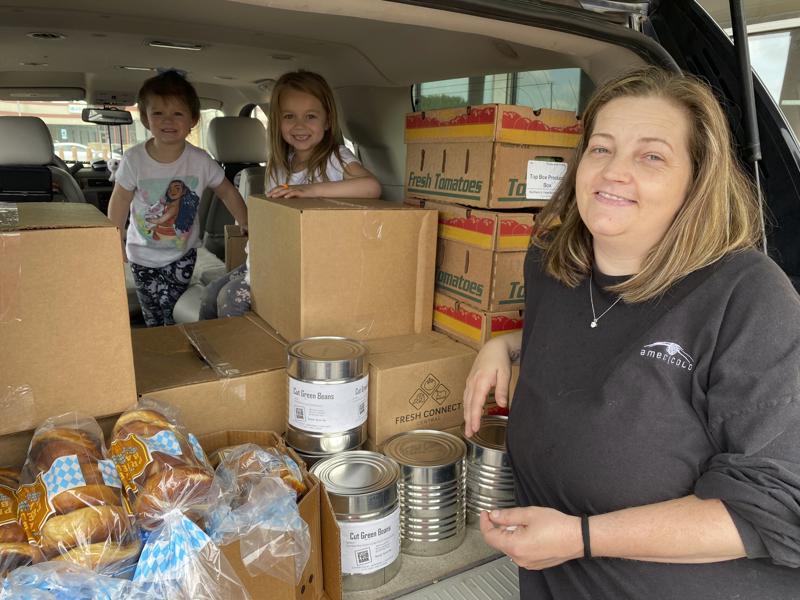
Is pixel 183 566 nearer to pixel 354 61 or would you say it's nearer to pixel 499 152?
pixel 499 152

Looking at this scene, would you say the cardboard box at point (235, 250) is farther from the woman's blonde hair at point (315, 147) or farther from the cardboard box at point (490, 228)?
the cardboard box at point (490, 228)

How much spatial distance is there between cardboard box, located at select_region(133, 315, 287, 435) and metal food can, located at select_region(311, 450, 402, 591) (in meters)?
0.29

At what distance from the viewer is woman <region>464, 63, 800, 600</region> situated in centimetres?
94

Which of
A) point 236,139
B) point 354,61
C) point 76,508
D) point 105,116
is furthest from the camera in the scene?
point 105,116

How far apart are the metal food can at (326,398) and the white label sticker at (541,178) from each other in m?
0.74

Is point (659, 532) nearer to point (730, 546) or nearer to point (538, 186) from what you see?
point (730, 546)

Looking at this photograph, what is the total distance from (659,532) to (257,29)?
2.43 m

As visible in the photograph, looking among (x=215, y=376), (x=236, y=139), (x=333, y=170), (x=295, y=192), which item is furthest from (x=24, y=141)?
(x=215, y=376)

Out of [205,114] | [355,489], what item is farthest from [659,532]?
[205,114]

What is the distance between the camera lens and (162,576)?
952mm

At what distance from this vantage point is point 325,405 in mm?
1519

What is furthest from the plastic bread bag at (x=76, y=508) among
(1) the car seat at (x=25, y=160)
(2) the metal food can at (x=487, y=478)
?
(1) the car seat at (x=25, y=160)

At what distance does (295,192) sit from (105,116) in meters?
3.41

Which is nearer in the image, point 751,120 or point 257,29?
point 751,120
